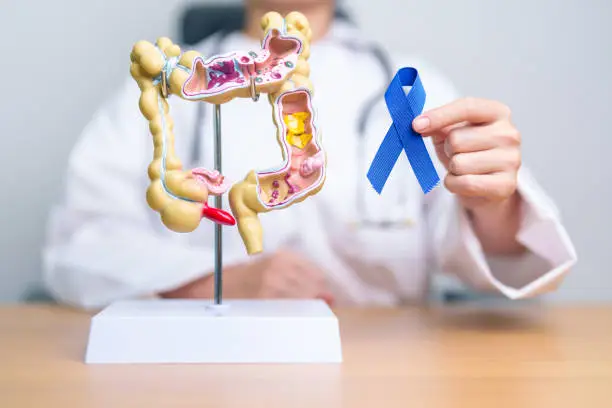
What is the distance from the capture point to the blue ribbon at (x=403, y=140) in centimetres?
58

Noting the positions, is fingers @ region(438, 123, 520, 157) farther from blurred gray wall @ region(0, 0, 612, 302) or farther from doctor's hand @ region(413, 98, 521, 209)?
blurred gray wall @ region(0, 0, 612, 302)

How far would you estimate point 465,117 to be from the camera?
2.12 ft

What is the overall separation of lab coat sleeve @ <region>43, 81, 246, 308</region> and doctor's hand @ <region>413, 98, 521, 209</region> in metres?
0.31

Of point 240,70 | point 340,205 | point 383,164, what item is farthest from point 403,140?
point 340,205

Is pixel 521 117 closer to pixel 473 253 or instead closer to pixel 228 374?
pixel 473 253

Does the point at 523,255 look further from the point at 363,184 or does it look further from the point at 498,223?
the point at 363,184

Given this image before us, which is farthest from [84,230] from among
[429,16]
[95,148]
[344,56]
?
[429,16]

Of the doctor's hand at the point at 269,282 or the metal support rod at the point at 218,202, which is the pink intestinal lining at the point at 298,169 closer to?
the metal support rod at the point at 218,202

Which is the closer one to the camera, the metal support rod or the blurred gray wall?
the metal support rod

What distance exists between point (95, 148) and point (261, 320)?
22.6 inches

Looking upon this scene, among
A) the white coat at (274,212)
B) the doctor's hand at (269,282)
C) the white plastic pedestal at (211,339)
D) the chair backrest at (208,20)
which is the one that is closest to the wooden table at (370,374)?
the white plastic pedestal at (211,339)

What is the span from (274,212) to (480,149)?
40cm

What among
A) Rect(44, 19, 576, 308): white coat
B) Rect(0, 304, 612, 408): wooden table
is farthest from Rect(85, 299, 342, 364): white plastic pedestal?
Rect(44, 19, 576, 308): white coat

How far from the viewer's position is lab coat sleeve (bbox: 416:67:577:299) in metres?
0.71
